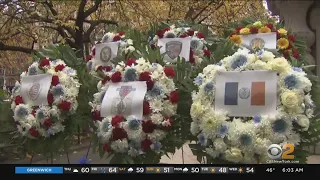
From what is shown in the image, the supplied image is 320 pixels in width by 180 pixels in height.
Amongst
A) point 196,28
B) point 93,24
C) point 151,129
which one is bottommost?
point 151,129

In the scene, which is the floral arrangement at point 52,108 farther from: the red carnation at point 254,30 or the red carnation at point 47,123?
the red carnation at point 254,30

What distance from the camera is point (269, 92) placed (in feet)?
4.57

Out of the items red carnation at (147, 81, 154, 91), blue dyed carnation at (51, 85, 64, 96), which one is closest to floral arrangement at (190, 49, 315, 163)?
red carnation at (147, 81, 154, 91)

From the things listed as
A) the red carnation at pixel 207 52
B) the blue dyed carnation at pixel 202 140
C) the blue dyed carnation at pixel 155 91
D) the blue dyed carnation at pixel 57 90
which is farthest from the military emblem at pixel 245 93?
the blue dyed carnation at pixel 57 90

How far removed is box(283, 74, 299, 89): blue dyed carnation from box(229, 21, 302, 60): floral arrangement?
1.63 ft

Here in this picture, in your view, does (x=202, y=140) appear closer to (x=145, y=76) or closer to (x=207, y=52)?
(x=145, y=76)

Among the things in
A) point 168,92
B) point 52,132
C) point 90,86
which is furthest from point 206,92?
point 52,132

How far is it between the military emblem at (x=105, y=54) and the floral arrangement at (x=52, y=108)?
172mm

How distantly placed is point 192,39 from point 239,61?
0.47 metres

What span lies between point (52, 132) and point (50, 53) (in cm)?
45

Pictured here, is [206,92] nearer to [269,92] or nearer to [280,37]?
[269,92]

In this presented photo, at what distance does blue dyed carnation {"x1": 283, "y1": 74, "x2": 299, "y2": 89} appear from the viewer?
55.4 inches

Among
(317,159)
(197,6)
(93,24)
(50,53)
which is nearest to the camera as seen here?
(317,159)

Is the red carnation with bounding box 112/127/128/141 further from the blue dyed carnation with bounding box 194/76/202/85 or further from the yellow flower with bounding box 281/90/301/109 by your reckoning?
the yellow flower with bounding box 281/90/301/109
